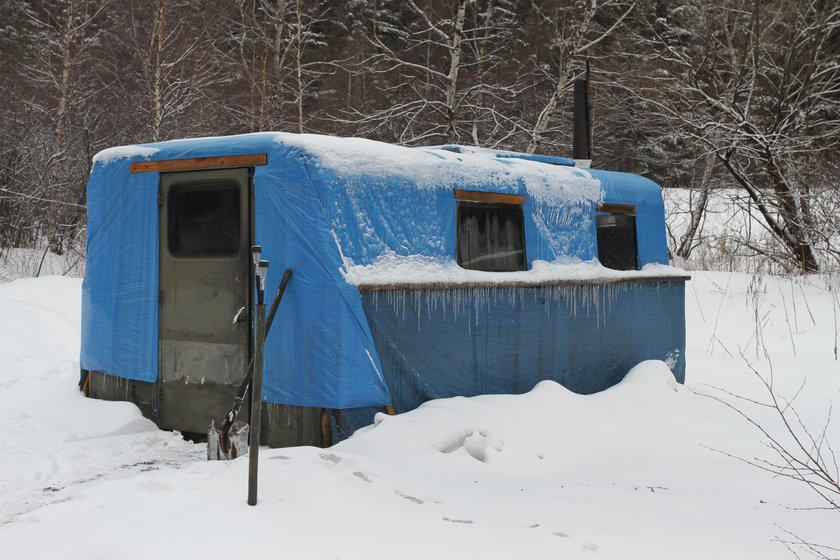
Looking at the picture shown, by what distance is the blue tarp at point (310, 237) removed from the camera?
16.9 feet

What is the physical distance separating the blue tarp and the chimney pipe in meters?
2.16

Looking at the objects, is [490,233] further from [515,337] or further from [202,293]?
[202,293]

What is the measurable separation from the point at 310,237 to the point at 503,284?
1.78 meters

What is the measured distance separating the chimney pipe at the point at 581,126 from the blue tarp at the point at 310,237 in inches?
84.9

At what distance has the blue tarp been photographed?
5.16 metres

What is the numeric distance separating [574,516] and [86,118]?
730 inches

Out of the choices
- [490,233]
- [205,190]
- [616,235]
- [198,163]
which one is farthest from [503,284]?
[198,163]

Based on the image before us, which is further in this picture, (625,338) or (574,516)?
(625,338)

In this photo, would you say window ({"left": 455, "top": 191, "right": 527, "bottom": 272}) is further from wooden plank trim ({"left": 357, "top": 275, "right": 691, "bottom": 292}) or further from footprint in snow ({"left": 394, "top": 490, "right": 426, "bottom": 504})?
footprint in snow ({"left": 394, "top": 490, "right": 426, "bottom": 504})

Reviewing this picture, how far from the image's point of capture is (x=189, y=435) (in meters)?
5.91

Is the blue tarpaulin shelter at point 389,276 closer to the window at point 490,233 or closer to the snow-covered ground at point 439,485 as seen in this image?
the window at point 490,233

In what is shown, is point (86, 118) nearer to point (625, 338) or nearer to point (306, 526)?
point (625, 338)

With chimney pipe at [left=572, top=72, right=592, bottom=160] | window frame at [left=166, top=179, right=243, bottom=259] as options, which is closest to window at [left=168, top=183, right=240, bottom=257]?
window frame at [left=166, top=179, right=243, bottom=259]

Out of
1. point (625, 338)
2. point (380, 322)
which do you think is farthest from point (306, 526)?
point (625, 338)
